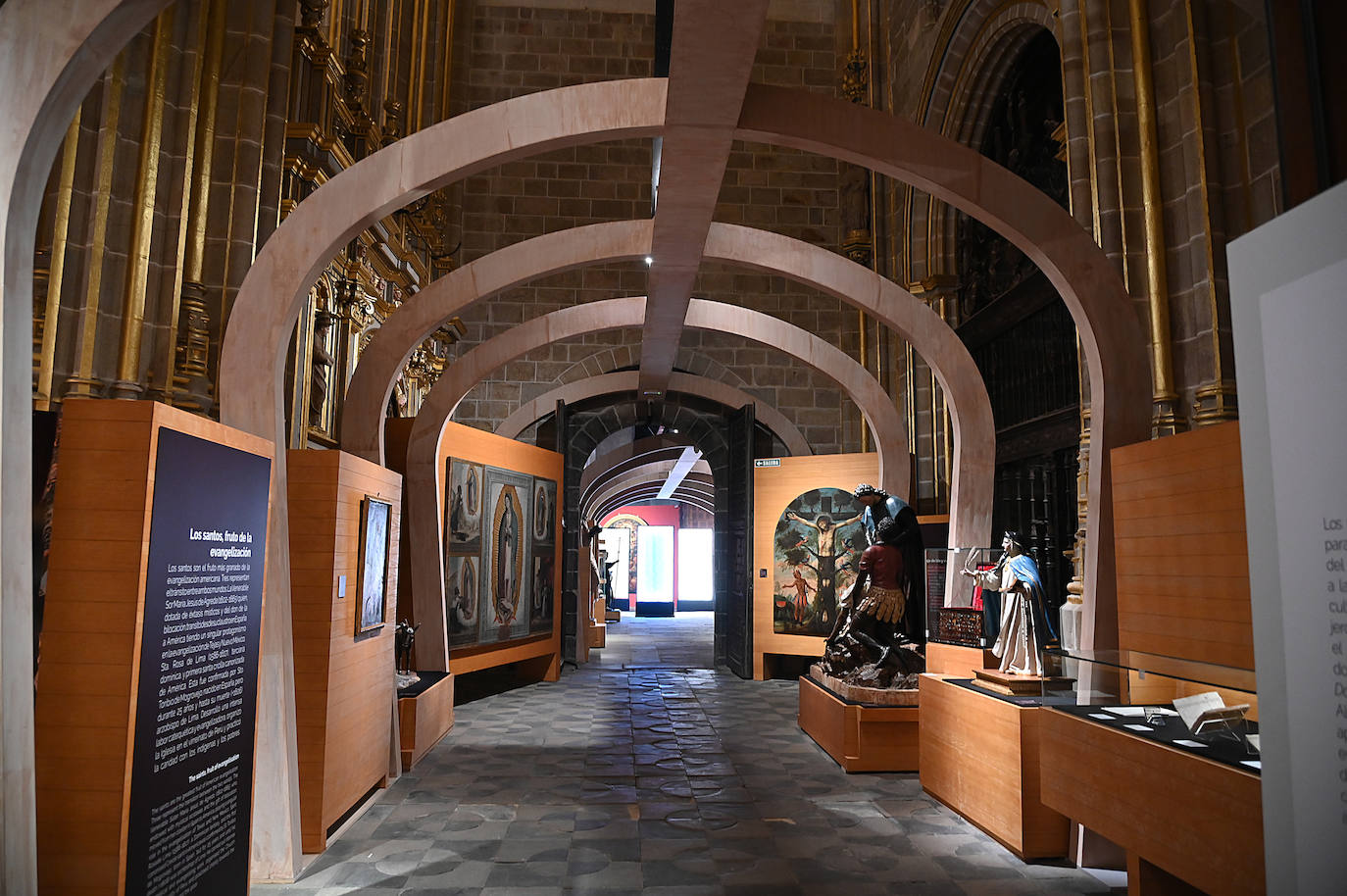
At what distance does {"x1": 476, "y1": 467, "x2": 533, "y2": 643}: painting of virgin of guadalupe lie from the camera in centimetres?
1061

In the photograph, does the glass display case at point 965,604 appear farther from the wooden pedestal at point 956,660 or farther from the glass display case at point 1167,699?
the glass display case at point 1167,699

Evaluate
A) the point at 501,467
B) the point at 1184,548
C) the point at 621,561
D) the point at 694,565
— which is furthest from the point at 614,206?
the point at 694,565

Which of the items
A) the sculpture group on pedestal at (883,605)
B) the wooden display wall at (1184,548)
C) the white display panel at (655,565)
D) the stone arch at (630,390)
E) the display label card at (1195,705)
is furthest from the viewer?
the white display panel at (655,565)

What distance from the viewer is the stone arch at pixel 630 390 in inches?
546

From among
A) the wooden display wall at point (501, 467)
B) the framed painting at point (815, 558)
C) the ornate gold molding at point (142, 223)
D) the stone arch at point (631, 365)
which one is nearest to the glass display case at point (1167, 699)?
the ornate gold molding at point (142, 223)

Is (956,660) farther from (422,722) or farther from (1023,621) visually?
(422,722)

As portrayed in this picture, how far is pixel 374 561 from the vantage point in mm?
5688

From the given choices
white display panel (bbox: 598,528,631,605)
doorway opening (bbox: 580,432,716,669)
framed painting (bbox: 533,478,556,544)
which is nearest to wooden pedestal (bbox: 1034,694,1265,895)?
framed painting (bbox: 533,478,556,544)

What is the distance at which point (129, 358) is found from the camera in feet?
17.7

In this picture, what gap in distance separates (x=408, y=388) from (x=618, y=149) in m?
5.76

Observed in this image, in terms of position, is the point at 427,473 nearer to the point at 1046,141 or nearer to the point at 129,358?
the point at 129,358

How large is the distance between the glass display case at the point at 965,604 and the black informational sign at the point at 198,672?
15.5ft

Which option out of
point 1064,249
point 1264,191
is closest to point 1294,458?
point 1064,249

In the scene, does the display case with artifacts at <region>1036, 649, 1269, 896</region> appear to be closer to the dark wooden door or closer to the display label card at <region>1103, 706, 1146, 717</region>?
the display label card at <region>1103, 706, 1146, 717</region>
